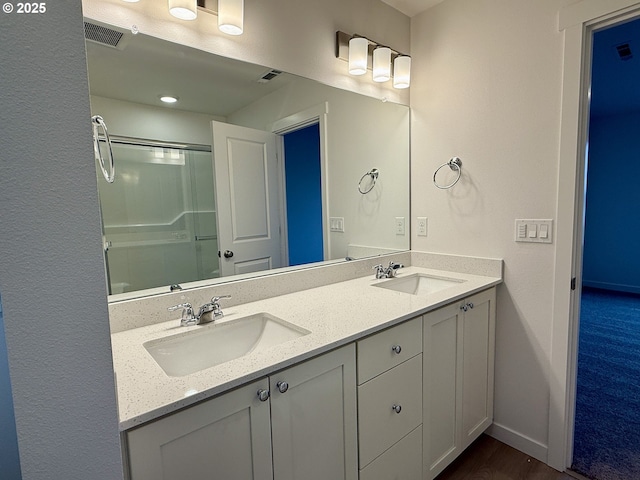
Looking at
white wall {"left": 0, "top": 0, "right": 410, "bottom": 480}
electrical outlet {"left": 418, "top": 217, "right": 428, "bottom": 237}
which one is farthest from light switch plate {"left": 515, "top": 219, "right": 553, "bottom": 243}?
white wall {"left": 0, "top": 0, "right": 410, "bottom": 480}

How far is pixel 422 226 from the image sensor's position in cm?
224

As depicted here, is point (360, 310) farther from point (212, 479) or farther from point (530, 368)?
point (530, 368)

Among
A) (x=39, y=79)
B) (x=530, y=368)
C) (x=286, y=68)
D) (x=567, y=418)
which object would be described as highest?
(x=286, y=68)

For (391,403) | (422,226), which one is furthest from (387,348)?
(422,226)

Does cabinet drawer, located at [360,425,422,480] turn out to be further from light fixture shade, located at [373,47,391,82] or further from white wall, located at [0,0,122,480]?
light fixture shade, located at [373,47,391,82]

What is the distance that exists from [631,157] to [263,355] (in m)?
5.54

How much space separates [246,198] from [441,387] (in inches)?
49.8

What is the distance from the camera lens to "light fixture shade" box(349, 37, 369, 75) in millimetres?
1828

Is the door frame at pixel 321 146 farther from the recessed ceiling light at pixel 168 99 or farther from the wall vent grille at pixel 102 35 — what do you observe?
the wall vent grille at pixel 102 35


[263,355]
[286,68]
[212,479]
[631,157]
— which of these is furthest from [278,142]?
[631,157]

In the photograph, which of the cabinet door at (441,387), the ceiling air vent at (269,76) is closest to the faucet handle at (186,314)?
the cabinet door at (441,387)

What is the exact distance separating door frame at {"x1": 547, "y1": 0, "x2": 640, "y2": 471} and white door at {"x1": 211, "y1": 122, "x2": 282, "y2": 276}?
1378 millimetres

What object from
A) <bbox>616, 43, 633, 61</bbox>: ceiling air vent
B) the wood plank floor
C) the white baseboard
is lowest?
the wood plank floor

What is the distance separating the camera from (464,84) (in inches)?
77.2
